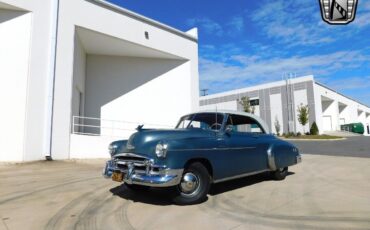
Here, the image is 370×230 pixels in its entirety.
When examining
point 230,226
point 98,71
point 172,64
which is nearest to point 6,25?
point 98,71

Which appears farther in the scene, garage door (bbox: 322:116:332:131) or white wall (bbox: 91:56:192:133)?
garage door (bbox: 322:116:332:131)

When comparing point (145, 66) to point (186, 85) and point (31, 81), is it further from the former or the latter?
point (31, 81)

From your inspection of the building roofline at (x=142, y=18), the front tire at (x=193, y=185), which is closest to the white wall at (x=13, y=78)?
the building roofline at (x=142, y=18)

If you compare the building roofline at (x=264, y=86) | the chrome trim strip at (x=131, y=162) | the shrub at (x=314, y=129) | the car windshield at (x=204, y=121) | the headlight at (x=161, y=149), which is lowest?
the chrome trim strip at (x=131, y=162)

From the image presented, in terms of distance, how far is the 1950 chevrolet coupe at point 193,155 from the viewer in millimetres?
4754

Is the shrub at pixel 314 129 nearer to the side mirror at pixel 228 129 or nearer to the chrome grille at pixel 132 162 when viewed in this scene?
the side mirror at pixel 228 129

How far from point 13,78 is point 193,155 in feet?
28.9

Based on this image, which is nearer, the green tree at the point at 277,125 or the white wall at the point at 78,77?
the white wall at the point at 78,77

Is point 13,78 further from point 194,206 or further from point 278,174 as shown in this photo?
point 278,174

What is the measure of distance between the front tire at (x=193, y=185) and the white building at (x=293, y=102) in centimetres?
3781

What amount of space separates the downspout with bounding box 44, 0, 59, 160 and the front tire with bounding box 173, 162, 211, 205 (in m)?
8.01

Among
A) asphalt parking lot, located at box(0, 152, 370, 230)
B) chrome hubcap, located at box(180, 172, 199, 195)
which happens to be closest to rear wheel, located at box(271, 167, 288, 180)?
asphalt parking lot, located at box(0, 152, 370, 230)

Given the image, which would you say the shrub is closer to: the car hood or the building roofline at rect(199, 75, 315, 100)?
the building roofline at rect(199, 75, 315, 100)

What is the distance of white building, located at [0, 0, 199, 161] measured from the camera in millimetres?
10898
